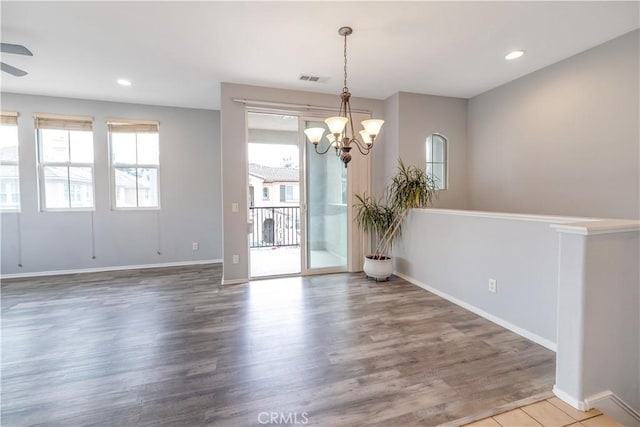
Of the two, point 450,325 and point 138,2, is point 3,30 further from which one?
A: point 450,325

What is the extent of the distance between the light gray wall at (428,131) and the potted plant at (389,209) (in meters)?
0.20

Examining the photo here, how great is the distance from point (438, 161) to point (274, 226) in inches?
165

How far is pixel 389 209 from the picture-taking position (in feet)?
14.0

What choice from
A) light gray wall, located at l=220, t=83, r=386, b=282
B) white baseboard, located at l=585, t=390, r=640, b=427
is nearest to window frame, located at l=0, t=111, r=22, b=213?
light gray wall, located at l=220, t=83, r=386, b=282

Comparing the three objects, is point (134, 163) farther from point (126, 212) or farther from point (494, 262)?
point (494, 262)

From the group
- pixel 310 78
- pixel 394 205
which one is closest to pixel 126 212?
pixel 310 78

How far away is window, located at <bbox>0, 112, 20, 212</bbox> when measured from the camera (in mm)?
4254

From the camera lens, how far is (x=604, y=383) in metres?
1.76

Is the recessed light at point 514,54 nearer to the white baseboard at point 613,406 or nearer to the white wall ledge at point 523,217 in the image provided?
the white wall ledge at point 523,217

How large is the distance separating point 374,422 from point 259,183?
6809 mm

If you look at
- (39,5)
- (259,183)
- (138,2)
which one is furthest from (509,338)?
(259,183)

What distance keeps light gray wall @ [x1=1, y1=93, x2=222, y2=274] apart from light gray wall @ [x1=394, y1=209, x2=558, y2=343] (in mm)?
3758

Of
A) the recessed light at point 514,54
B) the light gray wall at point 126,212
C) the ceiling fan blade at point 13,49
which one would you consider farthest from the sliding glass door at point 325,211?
the ceiling fan blade at point 13,49

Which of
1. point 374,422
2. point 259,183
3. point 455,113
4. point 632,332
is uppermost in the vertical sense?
point 455,113
